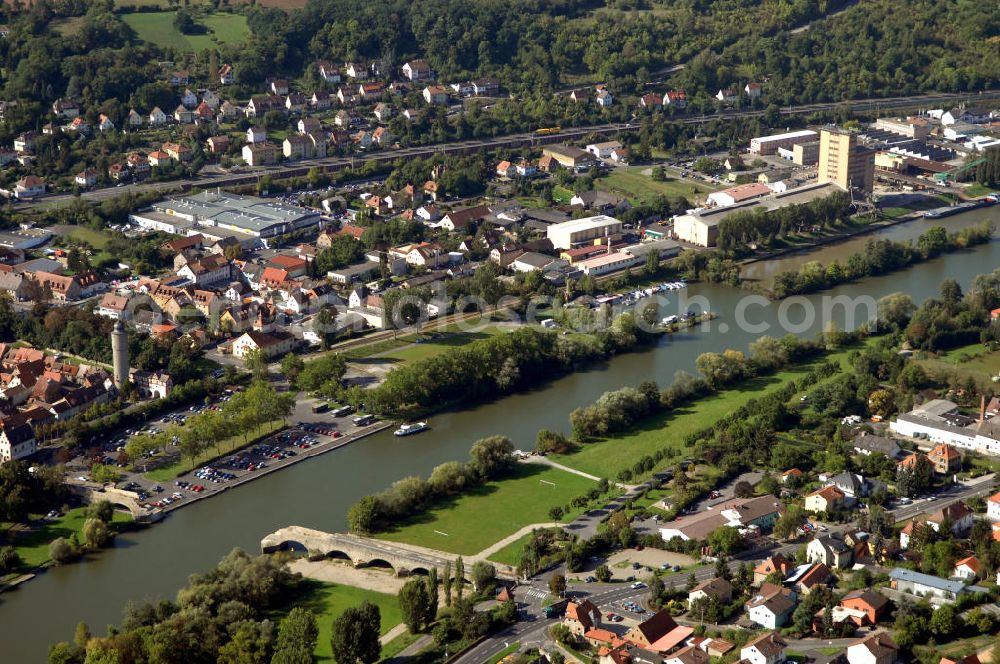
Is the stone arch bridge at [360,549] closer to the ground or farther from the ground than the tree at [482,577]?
closer to the ground

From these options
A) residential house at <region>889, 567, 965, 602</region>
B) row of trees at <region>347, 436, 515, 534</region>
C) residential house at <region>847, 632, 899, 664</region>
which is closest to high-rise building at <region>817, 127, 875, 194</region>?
row of trees at <region>347, 436, 515, 534</region>

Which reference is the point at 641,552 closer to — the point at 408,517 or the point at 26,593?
the point at 408,517

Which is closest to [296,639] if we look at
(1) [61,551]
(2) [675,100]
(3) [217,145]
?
(1) [61,551]

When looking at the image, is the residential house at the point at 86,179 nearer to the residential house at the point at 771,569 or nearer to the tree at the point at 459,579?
the tree at the point at 459,579

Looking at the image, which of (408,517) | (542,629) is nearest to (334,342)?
(408,517)

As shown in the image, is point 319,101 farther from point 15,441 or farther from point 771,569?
point 771,569

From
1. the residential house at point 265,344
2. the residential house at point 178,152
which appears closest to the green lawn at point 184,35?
the residential house at point 178,152
